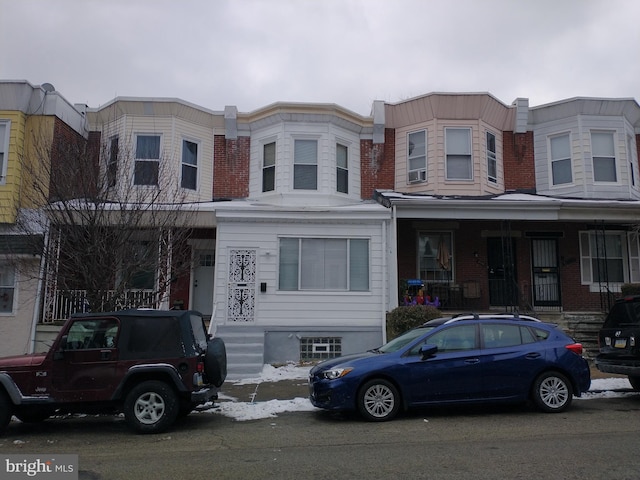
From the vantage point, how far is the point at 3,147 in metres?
13.9

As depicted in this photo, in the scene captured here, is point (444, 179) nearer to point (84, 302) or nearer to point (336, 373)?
point (336, 373)

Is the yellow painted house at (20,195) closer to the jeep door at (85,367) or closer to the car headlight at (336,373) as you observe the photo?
the jeep door at (85,367)

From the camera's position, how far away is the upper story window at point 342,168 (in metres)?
15.9

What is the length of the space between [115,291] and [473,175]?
35.5 feet

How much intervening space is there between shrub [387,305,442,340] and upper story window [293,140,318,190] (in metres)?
4.85

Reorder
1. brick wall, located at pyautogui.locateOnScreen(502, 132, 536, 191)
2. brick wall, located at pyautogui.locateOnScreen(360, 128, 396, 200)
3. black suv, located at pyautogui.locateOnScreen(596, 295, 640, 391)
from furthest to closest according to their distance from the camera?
brick wall, located at pyautogui.locateOnScreen(502, 132, 536, 191), brick wall, located at pyautogui.locateOnScreen(360, 128, 396, 200), black suv, located at pyautogui.locateOnScreen(596, 295, 640, 391)

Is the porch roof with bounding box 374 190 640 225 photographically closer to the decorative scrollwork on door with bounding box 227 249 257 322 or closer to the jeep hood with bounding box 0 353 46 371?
the decorative scrollwork on door with bounding box 227 249 257 322

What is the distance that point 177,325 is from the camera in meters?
7.38

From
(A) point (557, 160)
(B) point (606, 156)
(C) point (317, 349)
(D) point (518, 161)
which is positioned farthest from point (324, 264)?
(B) point (606, 156)

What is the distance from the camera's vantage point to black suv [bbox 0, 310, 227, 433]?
701 centimetres

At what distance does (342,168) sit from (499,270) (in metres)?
5.75

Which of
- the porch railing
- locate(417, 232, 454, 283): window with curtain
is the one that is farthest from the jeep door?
locate(417, 232, 454, 283): window with curtain

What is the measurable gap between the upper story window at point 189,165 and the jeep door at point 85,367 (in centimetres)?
912

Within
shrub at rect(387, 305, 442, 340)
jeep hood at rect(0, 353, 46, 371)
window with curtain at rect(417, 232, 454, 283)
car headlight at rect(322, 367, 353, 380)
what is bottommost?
car headlight at rect(322, 367, 353, 380)
